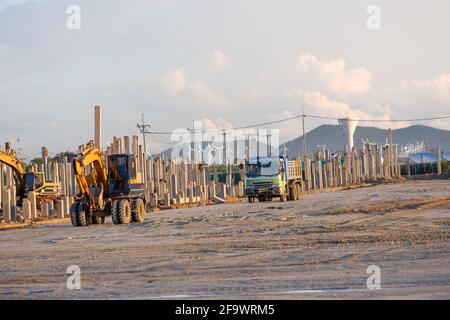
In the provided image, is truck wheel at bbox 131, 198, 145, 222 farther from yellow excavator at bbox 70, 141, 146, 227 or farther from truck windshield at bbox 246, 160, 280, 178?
truck windshield at bbox 246, 160, 280, 178

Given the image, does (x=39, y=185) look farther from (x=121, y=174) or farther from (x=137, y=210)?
(x=137, y=210)

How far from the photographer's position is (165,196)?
1561 inches

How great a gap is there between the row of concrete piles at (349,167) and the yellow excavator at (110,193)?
2735 cm

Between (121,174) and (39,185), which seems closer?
(121,174)

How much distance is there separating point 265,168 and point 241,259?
904 inches

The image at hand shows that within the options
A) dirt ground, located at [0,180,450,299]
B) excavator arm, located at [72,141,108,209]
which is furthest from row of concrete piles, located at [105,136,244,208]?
dirt ground, located at [0,180,450,299]

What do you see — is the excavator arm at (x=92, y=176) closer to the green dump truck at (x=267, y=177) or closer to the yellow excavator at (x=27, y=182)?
the yellow excavator at (x=27, y=182)

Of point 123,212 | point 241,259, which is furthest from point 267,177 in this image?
point 241,259

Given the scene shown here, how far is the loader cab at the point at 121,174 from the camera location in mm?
25469

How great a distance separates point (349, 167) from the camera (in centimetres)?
7019
